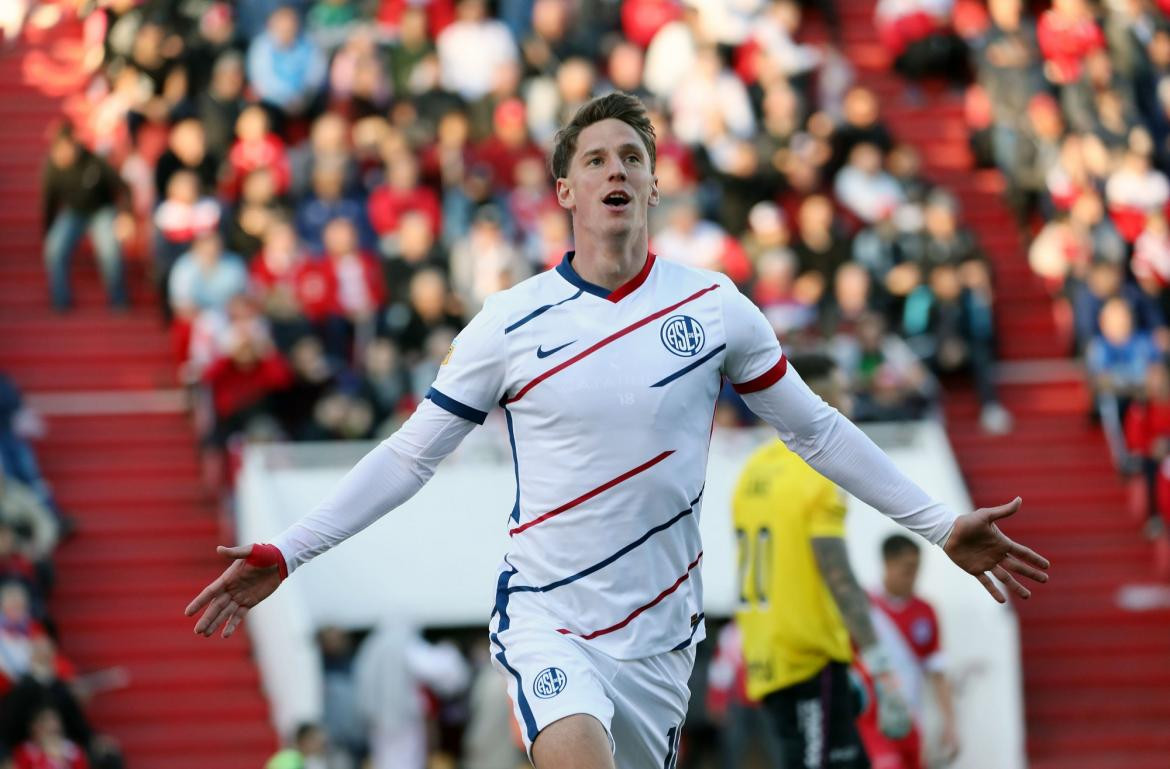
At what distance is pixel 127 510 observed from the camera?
18.0 meters

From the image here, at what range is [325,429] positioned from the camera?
16.8 meters

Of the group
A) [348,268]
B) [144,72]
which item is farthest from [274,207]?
[144,72]

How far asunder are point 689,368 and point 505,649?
104 cm

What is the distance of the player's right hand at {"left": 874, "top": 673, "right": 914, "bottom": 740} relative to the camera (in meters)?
8.63

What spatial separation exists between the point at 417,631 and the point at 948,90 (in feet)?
33.2

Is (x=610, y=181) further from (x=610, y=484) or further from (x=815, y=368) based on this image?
(x=815, y=368)

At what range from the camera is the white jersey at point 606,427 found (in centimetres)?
646

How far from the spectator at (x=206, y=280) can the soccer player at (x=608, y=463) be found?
11.0m

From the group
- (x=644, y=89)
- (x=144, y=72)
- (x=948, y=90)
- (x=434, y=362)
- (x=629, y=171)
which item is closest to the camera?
(x=629, y=171)

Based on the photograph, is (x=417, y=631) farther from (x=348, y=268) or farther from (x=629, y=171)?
(x=629, y=171)

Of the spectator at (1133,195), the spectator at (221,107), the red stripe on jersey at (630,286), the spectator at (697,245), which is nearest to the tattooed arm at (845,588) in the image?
the red stripe on jersey at (630,286)

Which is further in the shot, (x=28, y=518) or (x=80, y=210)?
(x=80, y=210)

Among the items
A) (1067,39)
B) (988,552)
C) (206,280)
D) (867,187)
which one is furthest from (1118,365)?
(988,552)

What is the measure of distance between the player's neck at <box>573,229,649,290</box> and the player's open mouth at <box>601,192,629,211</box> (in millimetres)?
93
